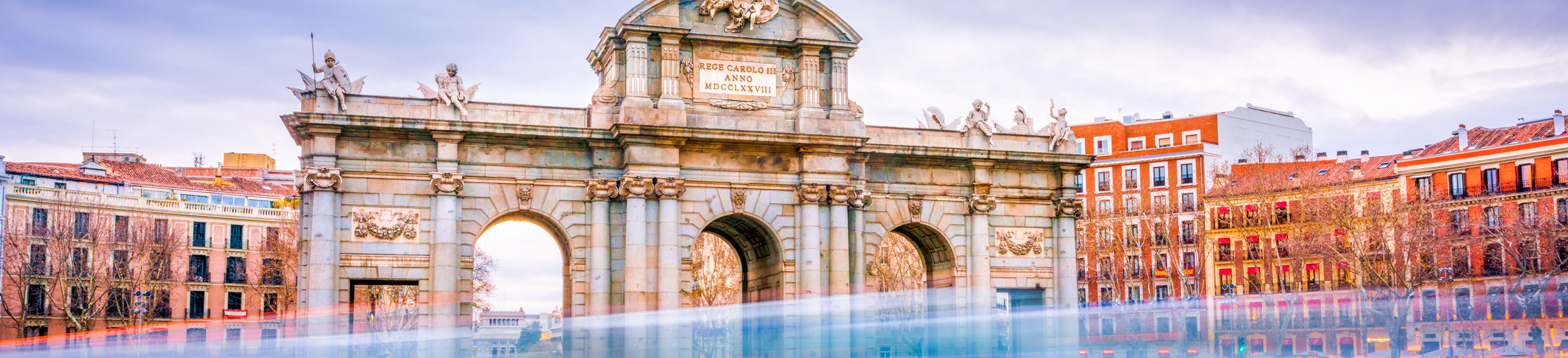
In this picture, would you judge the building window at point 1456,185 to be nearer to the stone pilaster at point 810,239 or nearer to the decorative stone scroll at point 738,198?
the stone pilaster at point 810,239

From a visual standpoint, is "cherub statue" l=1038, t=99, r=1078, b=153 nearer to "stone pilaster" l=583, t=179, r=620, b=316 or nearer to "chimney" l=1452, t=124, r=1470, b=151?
"stone pilaster" l=583, t=179, r=620, b=316

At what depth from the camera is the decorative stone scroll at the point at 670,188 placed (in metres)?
32.4

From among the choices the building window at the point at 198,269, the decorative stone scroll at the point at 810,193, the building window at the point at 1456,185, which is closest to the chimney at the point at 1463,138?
the building window at the point at 1456,185

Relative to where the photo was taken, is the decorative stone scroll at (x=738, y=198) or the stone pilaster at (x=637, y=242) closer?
the stone pilaster at (x=637, y=242)

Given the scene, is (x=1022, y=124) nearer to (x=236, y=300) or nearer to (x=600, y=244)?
(x=600, y=244)

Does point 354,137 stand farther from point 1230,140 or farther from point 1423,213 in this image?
point 1230,140

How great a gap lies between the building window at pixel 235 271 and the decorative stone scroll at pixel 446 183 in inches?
1431

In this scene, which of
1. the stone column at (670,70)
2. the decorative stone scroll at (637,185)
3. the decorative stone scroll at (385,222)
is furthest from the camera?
the stone column at (670,70)

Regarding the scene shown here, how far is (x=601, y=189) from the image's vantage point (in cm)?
3275

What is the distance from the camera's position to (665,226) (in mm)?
32562

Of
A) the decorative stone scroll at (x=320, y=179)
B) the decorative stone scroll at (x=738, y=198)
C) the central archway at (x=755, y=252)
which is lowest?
the central archway at (x=755, y=252)

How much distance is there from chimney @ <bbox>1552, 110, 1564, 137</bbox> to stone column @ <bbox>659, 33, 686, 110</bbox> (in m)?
37.6

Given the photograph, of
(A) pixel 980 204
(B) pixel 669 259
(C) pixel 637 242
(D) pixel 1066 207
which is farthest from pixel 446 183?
(D) pixel 1066 207

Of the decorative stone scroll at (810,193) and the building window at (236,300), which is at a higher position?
the decorative stone scroll at (810,193)
